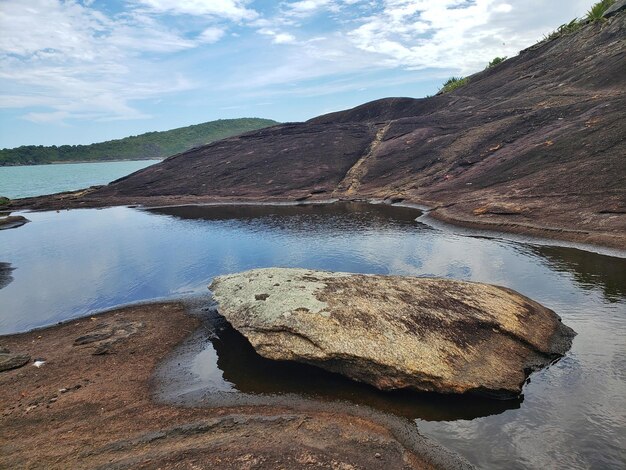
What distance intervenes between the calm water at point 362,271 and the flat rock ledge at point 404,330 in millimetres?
708

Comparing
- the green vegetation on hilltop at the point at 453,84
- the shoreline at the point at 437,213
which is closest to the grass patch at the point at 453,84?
the green vegetation on hilltop at the point at 453,84

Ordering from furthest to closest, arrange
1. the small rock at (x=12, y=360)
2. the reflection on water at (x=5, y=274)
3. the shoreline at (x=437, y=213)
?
the reflection on water at (x=5, y=274)
the shoreline at (x=437, y=213)
the small rock at (x=12, y=360)

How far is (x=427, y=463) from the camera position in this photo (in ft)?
40.1

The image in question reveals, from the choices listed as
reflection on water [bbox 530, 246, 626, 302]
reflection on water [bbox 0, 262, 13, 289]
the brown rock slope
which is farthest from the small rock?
the brown rock slope

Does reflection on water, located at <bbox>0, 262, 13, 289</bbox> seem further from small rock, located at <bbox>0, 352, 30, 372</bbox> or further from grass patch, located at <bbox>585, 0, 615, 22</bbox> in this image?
grass patch, located at <bbox>585, 0, 615, 22</bbox>

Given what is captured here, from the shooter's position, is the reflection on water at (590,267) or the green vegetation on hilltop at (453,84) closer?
the reflection on water at (590,267)

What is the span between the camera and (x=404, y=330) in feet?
55.2

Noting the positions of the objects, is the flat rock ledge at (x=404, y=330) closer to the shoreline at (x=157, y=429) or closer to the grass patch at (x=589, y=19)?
the shoreline at (x=157, y=429)

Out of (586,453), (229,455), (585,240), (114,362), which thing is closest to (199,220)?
(114,362)

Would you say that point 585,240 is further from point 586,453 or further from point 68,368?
point 68,368

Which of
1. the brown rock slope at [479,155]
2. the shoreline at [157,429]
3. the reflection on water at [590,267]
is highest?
the brown rock slope at [479,155]

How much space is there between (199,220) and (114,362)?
1560 inches

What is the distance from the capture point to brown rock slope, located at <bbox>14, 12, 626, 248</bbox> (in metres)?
40.0

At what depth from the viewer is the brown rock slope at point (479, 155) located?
131 feet
